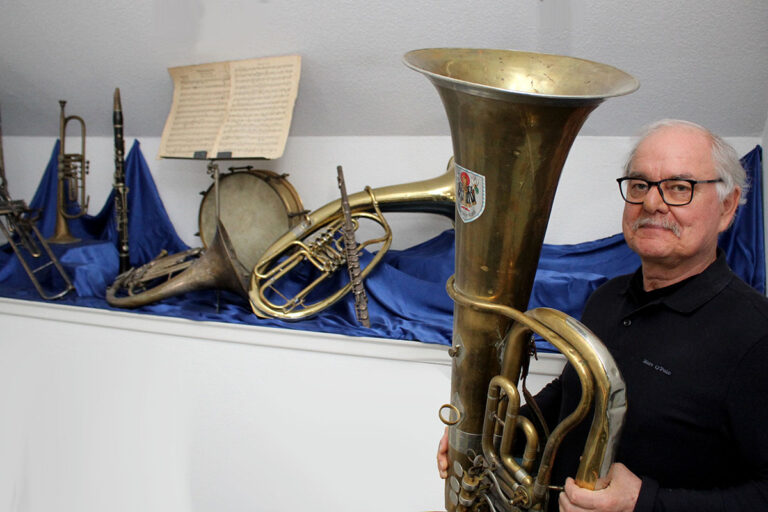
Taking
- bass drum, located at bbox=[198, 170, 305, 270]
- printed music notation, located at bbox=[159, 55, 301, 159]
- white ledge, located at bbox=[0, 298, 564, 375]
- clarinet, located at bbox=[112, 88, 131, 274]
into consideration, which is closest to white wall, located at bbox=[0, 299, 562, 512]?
white ledge, located at bbox=[0, 298, 564, 375]

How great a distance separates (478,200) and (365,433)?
1.44m

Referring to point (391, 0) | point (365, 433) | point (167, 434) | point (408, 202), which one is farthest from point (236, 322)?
point (391, 0)

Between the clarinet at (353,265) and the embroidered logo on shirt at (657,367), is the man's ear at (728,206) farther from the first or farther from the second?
the clarinet at (353,265)

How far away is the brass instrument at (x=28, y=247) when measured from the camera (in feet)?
10.1

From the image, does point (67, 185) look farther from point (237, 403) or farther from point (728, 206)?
point (728, 206)

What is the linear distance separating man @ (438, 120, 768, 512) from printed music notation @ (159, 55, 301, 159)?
6.37 ft

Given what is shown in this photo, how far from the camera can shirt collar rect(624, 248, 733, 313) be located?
1.22 m

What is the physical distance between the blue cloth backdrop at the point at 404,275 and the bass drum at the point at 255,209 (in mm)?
302

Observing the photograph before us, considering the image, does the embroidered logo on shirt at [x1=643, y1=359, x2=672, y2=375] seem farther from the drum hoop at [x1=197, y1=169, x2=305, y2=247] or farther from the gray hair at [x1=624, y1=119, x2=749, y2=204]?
the drum hoop at [x1=197, y1=169, x2=305, y2=247]

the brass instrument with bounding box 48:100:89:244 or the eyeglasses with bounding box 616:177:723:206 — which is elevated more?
the eyeglasses with bounding box 616:177:723:206

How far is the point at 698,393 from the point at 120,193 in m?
3.00

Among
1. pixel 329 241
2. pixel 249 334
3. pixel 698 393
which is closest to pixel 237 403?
pixel 249 334

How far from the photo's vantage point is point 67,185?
11.9 ft

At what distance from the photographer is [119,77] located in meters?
3.37
